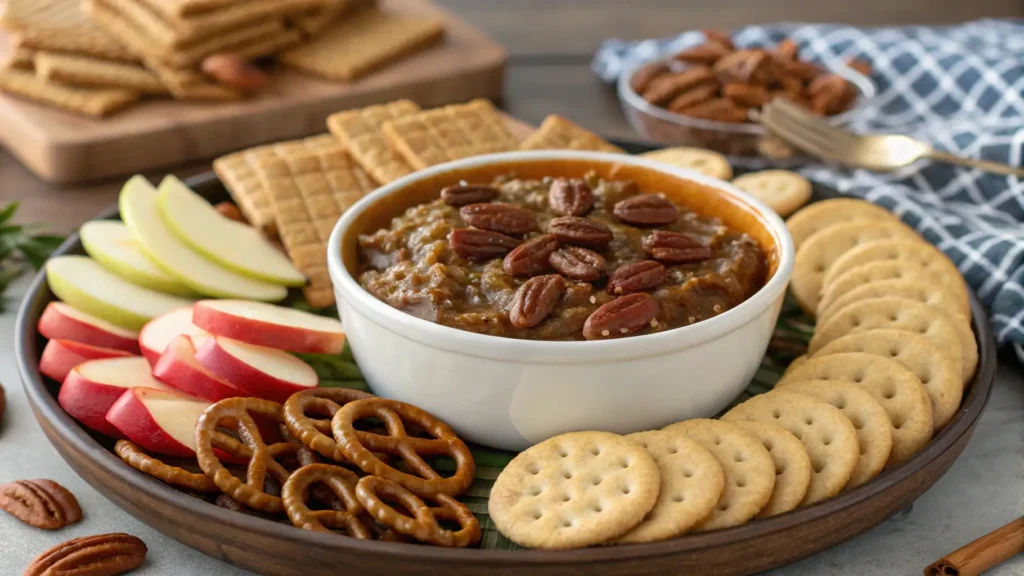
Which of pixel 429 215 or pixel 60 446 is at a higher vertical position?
pixel 429 215

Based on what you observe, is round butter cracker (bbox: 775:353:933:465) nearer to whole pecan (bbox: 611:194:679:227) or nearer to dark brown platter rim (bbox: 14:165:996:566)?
dark brown platter rim (bbox: 14:165:996:566)

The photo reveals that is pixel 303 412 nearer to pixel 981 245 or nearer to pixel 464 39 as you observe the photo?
pixel 981 245

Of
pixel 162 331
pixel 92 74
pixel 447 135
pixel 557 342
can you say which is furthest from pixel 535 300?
pixel 92 74

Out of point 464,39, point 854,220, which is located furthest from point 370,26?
point 854,220

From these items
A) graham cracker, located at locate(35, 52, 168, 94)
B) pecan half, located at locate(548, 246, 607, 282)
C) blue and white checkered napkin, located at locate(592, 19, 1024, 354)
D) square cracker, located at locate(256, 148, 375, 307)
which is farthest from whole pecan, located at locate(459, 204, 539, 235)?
graham cracker, located at locate(35, 52, 168, 94)

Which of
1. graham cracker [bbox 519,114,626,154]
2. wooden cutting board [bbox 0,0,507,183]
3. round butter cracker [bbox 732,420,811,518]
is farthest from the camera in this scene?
wooden cutting board [bbox 0,0,507,183]

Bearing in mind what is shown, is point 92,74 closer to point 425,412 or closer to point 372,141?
point 372,141
